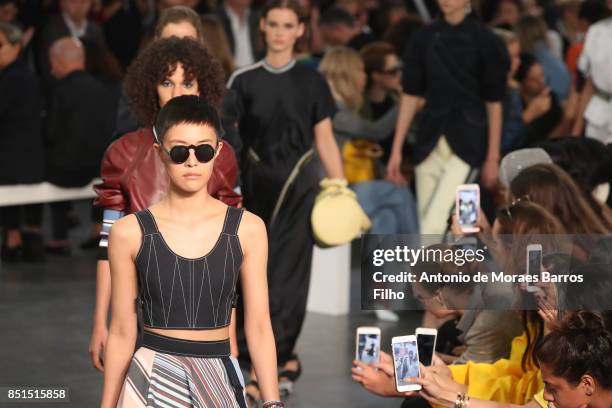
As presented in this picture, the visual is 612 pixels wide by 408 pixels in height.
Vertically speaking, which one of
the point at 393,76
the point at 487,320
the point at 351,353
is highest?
the point at 393,76

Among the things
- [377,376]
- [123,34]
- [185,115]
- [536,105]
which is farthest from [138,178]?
A: [123,34]

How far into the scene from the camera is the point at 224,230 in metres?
3.38

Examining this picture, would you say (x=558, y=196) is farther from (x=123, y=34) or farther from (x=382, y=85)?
(x=123, y=34)

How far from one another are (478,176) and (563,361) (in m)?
3.80

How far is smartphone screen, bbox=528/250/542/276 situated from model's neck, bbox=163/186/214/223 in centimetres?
123

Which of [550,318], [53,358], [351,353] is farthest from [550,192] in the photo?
[53,358]

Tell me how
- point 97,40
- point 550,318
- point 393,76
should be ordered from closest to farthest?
1. point 550,318
2. point 393,76
3. point 97,40

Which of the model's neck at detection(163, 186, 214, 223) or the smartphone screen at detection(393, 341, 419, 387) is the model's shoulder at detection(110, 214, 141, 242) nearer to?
the model's neck at detection(163, 186, 214, 223)

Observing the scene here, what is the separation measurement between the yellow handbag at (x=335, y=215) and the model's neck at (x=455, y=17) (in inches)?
63.0

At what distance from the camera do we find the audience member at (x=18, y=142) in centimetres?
834

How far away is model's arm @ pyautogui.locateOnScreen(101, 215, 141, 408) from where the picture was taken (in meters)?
3.35

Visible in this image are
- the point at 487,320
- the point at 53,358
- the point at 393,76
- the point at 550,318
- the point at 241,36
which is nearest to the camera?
the point at 550,318

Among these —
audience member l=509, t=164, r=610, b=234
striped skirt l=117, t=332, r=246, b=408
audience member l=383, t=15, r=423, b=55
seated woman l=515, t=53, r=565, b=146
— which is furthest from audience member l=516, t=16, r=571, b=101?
striped skirt l=117, t=332, r=246, b=408

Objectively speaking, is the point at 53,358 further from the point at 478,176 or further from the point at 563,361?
the point at 563,361
